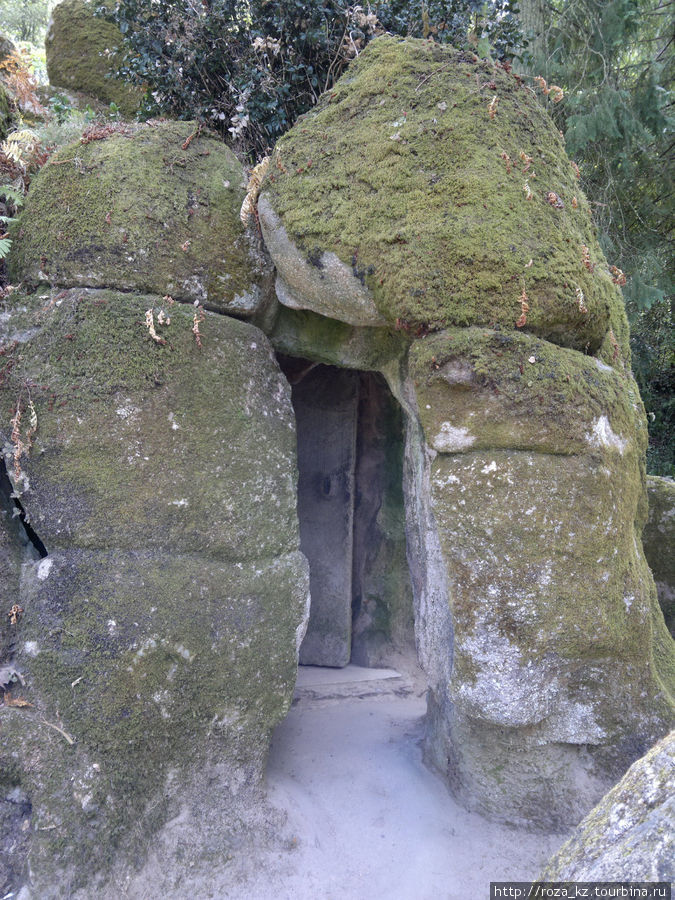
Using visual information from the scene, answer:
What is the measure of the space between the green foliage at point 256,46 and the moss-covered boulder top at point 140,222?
85 centimetres

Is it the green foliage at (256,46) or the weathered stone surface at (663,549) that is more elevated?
the green foliage at (256,46)

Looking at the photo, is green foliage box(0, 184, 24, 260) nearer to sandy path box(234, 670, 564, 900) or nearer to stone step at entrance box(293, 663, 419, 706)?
sandy path box(234, 670, 564, 900)

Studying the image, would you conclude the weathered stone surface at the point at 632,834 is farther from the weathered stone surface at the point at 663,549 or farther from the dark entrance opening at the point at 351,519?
the dark entrance opening at the point at 351,519

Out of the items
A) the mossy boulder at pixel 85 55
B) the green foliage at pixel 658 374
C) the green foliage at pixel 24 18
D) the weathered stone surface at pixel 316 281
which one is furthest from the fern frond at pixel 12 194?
the green foliage at pixel 24 18

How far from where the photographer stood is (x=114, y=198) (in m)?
2.53

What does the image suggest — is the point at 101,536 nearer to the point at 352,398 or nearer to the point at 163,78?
the point at 352,398

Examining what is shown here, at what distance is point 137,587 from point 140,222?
1.46 meters

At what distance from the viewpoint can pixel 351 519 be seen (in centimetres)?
430

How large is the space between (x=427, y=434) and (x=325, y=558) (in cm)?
213

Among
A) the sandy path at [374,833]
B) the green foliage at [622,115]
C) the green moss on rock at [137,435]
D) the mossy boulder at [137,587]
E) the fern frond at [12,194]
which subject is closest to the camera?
the mossy boulder at [137,587]

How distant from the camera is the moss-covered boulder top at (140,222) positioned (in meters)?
2.49

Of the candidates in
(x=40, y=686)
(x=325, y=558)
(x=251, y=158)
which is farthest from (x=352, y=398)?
(x=40, y=686)

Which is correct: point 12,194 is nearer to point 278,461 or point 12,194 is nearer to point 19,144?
point 19,144

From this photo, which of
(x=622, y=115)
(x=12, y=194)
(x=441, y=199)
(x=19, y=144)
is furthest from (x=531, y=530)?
(x=622, y=115)
